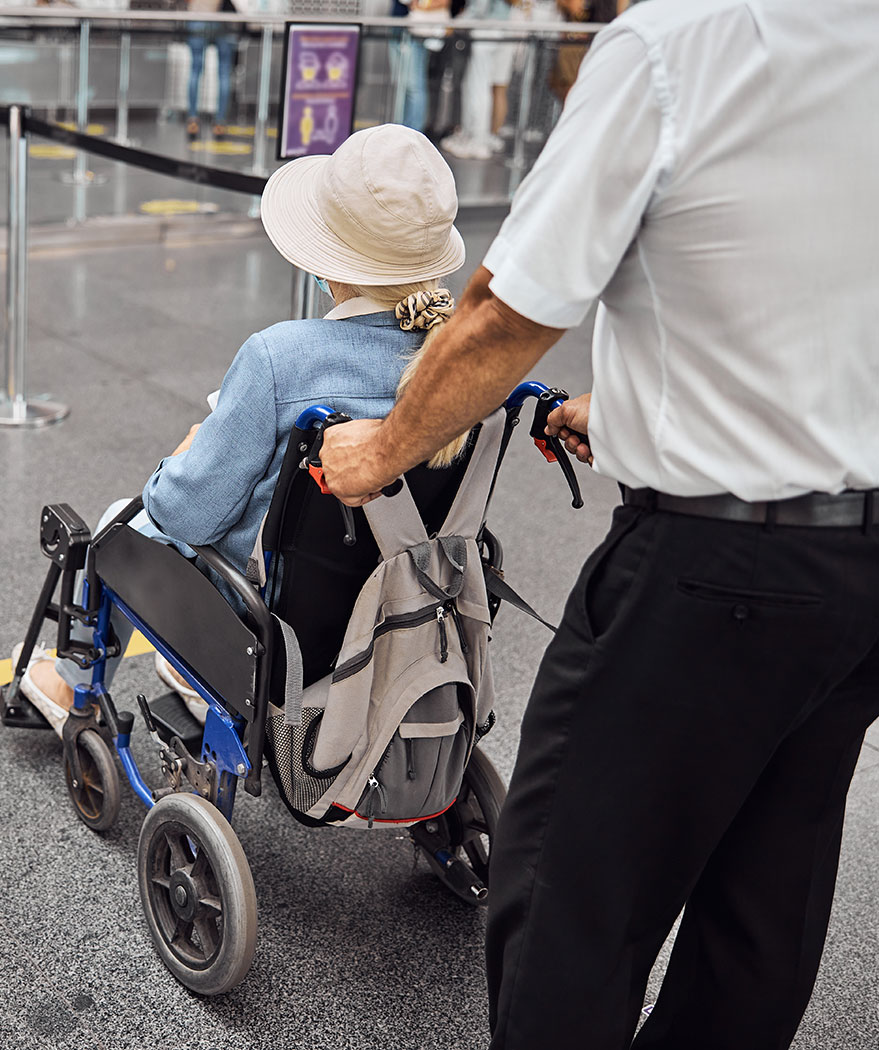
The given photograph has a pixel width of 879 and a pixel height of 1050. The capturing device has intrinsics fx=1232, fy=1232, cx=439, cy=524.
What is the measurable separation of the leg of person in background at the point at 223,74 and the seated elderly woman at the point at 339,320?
24.9 ft

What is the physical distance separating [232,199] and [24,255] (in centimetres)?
416

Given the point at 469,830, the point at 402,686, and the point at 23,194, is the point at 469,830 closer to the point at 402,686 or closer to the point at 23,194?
the point at 402,686

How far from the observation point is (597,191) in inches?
46.3

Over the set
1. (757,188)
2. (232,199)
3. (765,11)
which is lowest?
(232,199)

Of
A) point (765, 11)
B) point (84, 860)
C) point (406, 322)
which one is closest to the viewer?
Answer: point (765, 11)

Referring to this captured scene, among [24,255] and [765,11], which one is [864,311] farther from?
[24,255]

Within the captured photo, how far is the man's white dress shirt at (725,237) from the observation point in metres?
1.15

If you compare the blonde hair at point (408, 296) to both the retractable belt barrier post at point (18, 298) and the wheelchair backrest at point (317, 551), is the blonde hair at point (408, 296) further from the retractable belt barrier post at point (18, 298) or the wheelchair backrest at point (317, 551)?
the retractable belt barrier post at point (18, 298)

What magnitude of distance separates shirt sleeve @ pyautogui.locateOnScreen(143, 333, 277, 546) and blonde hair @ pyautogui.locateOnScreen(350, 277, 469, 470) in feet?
0.62

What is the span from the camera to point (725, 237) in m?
1.20

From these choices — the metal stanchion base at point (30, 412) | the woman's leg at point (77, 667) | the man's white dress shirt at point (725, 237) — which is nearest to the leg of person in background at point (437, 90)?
the metal stanchion base at point (30, 412)

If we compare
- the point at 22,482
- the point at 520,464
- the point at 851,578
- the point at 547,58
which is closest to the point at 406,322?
the point at 851,578

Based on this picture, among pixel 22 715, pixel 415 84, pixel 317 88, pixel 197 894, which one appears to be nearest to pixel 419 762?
pixel 197 894

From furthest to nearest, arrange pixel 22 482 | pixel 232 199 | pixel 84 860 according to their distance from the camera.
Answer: pixel 232 199 → pixel 22 482 → pixel 84 860
